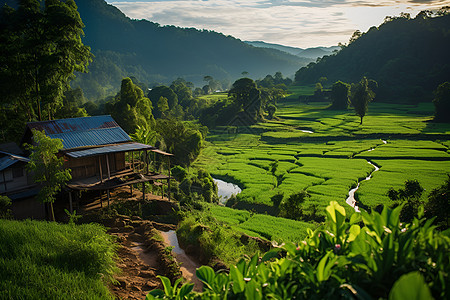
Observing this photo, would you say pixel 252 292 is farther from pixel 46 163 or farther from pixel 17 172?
pixel 17 172

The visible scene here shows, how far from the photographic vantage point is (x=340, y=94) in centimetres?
7169

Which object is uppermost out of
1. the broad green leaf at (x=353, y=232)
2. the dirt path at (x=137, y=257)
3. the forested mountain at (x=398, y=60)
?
the forested mountain at (x=398, y=60)

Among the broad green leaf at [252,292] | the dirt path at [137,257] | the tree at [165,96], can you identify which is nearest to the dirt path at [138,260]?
the dirt path at [137,257]

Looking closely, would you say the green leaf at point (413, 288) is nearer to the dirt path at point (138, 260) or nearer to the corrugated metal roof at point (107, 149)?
the dirt path at point (138, 260)

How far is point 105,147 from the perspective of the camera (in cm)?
1766

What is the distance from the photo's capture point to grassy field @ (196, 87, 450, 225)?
28281 millimetres

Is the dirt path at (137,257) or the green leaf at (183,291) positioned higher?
the green leaf at (183,291)

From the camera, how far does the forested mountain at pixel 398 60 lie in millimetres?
76750

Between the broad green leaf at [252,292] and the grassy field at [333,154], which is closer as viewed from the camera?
the broad green leaf at [252,292]

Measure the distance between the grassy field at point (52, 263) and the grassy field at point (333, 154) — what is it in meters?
17.9

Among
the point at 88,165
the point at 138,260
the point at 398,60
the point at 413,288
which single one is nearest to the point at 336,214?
the point at 413,288

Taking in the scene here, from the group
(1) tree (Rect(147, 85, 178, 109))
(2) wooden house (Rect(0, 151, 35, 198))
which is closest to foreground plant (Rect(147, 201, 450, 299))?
(2) wooden house (Rect(0, 151, 35, 198))

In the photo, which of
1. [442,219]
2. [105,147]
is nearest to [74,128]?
[105,147]

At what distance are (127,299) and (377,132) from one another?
4906 cm
